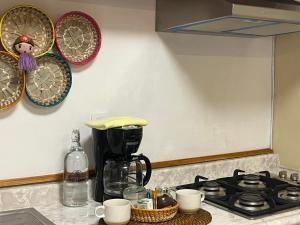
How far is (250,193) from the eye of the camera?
5.22ft

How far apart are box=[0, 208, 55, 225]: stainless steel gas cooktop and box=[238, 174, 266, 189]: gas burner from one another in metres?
0.84

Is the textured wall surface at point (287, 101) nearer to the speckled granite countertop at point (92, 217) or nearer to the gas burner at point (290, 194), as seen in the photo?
the gas burner at point (290, 194)

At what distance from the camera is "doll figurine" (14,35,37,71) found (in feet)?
4.52

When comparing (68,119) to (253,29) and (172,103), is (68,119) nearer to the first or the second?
(172,103)

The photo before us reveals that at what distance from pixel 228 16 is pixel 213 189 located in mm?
677

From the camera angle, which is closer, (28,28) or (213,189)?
(28,28)

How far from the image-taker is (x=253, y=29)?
1812 mm

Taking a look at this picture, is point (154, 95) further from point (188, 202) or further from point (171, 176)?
point (188, 202)

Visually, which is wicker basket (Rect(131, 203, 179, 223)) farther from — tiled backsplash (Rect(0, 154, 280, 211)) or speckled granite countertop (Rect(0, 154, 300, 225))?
tiled backsplash (Rect(0, 154, 280, 211))

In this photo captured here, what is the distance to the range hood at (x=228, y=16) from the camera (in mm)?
1447

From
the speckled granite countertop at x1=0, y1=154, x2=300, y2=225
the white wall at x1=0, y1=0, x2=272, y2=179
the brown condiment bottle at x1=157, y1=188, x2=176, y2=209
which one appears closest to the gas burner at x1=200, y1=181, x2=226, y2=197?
the speckled granite countertop at x1=0, y1=154, x2=300, y2=225

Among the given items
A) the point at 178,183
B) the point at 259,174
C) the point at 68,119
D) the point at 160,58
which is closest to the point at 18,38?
the point at 68,119

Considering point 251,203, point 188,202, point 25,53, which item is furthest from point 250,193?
point 25,53

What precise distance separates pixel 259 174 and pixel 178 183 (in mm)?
389
